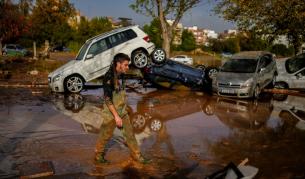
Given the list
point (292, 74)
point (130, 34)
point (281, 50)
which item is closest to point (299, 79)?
point (292, 74)

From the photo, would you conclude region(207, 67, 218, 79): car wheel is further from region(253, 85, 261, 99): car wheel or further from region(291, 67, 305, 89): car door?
region(291, 67, 305, 89): car door

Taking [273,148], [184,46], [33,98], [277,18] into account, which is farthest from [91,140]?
[184,46]

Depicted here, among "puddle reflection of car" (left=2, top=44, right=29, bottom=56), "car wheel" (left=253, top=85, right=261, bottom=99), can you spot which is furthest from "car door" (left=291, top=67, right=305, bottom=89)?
"puddle reflection of car" (left=2, top=44, right=29, bottom=56)

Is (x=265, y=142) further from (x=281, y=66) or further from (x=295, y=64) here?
(x=281, y=66)

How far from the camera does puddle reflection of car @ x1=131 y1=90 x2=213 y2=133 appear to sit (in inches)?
433

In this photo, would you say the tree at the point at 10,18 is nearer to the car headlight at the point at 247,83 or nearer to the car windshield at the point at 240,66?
the car windshield at the point at 240,66

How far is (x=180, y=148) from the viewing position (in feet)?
27.3

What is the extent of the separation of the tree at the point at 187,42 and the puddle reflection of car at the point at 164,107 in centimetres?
6916

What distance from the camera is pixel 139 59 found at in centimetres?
1686

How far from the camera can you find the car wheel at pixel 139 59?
16719 millimetres

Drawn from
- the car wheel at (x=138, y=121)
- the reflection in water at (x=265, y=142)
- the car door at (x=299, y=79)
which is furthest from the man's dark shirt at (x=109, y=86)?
the car door at (x=299, y=79)

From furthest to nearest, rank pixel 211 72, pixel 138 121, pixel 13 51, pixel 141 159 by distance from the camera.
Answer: pixel 13 51 < pixel 211 72 < pixel 138 121 < pixel 141 159

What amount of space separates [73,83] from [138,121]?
6.52 m

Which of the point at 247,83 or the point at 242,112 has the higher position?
the point at 247,83
